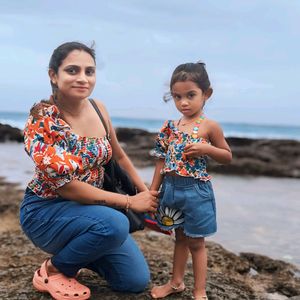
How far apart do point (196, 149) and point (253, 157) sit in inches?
403

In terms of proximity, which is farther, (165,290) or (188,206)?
(165,290)

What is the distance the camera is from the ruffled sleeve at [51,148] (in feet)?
8.38

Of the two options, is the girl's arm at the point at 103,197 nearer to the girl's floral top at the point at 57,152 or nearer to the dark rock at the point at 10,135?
the girl's floral top at the point at 57,152

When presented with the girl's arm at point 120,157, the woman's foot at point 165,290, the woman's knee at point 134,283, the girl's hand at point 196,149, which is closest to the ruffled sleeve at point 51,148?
the girl's arm at point 120,157

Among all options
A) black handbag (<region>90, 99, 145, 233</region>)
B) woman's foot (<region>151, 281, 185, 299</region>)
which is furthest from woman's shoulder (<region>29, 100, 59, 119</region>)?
woman's foot (<region>151, 281, 185, 299</region>)

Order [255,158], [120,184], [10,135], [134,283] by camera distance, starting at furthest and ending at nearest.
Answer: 1. [10,135]
2. [255,158]
3. [120,184]
4. [134,283]

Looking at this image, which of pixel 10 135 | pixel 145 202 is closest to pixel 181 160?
pixel 145 202

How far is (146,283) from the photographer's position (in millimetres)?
2986

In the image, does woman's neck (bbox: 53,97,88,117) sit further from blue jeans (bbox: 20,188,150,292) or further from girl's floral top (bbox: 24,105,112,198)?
blue jeans (bbox: 20,188,150,292)

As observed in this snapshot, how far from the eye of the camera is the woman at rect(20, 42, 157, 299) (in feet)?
8.63

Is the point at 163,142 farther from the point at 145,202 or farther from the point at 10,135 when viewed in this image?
the point at 10,135

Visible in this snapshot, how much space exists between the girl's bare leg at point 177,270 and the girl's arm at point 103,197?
247mm

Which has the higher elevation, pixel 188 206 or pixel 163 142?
pixel 163 142

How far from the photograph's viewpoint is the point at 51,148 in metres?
2.58
